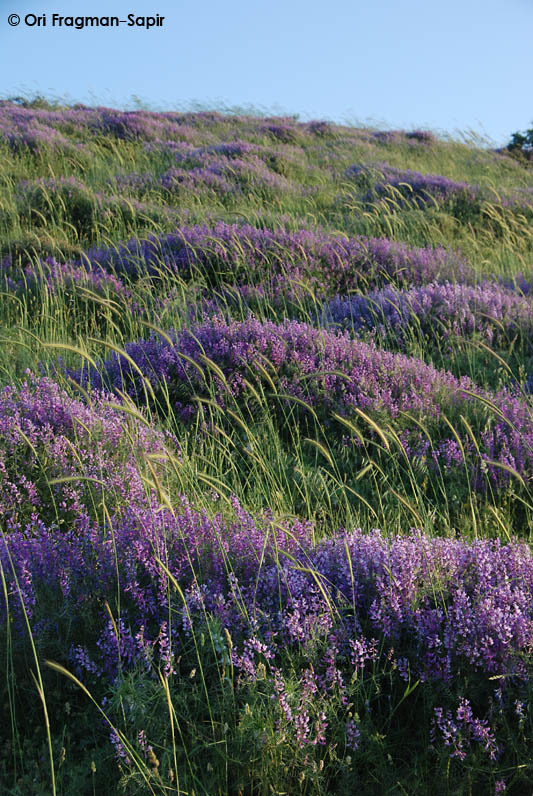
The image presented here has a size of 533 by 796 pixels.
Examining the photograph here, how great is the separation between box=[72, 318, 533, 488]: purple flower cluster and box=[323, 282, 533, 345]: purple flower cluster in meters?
0.99

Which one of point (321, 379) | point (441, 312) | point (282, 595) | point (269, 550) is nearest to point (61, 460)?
point (269, 550)

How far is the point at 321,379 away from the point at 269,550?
2207 millimetres

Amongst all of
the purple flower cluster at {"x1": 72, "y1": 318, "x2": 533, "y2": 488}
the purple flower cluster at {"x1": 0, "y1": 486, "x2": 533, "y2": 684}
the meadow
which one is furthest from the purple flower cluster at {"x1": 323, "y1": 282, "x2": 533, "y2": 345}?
the purple flower cluster at {"x1": 0, "y1": 486, "x2": 533, "y2": 684}

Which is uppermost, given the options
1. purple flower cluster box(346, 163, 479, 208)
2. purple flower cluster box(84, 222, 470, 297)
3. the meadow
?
purple flower cluster box(346, 163, 479, 208)

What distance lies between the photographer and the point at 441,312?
5863 mm

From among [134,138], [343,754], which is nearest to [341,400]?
[343,754]

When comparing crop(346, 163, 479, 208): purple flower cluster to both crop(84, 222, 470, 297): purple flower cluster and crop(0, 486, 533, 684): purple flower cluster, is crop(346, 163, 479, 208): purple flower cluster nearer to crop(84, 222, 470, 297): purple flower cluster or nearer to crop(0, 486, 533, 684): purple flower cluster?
crop(84, 222, 470, 297): purple flower cluster

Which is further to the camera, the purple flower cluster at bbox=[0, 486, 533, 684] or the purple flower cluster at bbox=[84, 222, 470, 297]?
the purple flower cluster at bbox=[84, 222, 470, 297]

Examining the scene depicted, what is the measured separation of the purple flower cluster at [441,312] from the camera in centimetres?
576

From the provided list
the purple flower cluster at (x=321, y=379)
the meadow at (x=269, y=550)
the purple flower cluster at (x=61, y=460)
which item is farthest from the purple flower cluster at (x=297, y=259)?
the purple flower cluster at (x=61, y=460)

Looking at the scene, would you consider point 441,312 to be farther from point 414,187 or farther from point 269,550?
point 414,187

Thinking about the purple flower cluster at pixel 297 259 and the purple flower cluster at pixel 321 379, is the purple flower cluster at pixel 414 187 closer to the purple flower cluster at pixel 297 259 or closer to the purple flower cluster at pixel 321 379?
the purple flower cluster at pixel 297 259

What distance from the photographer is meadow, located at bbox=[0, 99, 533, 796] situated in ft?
6.59

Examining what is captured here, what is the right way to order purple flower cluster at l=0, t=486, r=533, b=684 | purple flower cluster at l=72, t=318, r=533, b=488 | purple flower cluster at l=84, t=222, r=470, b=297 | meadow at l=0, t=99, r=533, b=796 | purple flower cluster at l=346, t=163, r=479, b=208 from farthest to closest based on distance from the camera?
purple flower cluster at l=346, t=163, r=479, b=208, purple flower cluster at l=84, t=222, r=470, b=297, purple flower cluster at l=72, t=318, r=533, b=488, purple flower cluster at l=0, t=486, r=533, b=684, meadow at l=0, t=99, r=533, b=796
